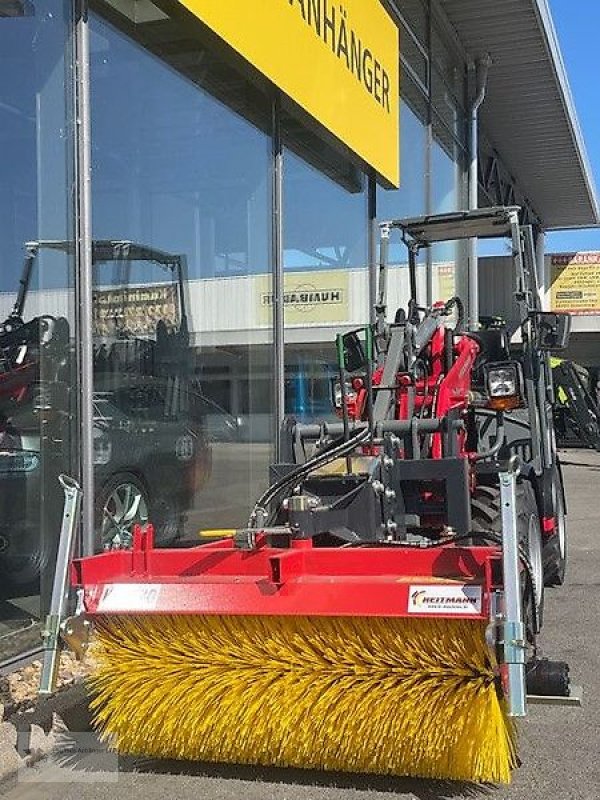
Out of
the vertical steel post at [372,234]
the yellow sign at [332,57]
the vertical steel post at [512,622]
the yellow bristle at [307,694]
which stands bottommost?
the yellow bristle at [307,694]

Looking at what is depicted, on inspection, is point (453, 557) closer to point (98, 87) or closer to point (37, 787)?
point (37, 787)

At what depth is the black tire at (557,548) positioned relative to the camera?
20.8 feet

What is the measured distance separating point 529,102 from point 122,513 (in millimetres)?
11867

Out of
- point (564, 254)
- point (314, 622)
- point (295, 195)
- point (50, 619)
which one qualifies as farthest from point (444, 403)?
point (564, 254)

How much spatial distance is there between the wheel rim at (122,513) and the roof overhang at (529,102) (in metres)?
8.21

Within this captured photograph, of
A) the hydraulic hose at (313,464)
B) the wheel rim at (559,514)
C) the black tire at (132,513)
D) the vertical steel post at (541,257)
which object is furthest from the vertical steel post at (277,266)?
the vertical steel post at (541,257)

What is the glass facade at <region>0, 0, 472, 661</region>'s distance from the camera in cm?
502

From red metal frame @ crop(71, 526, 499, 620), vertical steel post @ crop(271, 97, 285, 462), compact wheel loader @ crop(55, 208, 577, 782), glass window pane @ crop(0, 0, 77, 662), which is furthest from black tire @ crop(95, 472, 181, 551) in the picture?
vertical steel post @ crop(271, 97, 285, 462)

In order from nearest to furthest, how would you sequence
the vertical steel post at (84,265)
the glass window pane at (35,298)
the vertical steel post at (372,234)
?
1. the glass window pane at (35,298)
2. the vertical steel post at (84,265)
3. the vertical steel post at (372,234)

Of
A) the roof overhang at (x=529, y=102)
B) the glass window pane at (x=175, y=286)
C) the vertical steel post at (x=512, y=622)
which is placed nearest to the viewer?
the vertical steel post at (x=512, y=622)

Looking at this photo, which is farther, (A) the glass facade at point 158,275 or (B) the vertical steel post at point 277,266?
(B) the vertical steel post at point 277,266

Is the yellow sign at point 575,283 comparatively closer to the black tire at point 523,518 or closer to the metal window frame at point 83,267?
the black tire at point 523,518

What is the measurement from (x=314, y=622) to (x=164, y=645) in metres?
0.57

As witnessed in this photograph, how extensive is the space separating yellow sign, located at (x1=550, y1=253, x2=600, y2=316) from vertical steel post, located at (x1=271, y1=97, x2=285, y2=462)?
21424mm
